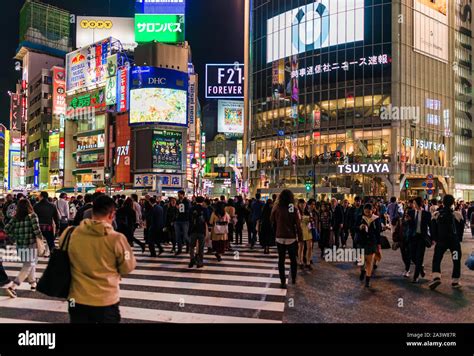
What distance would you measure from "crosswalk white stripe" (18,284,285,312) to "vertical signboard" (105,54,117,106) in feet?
191

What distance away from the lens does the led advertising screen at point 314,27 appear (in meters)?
53.4

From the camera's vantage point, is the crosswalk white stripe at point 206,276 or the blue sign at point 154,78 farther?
the blue sign at point 154,78

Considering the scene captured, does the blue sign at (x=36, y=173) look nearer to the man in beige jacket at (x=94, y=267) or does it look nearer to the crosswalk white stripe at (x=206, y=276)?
the crosswalk white stripe at (x=206, y=276)

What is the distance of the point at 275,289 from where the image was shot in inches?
366

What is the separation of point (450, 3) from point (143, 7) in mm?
41804

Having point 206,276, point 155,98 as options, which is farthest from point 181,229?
point 155,98

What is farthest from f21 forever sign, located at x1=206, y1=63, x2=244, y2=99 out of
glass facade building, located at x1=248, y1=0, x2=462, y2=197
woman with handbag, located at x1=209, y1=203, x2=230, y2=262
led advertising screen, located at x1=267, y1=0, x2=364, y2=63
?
woman with handbag, located at x1=209, y1=203, x2=230, y2=262

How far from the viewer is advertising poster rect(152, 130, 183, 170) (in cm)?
5981

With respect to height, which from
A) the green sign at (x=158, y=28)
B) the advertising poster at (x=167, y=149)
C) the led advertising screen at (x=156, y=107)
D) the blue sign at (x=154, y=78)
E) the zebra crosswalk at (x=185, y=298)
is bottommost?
the zebra crosswalk at (x=185, y=298)

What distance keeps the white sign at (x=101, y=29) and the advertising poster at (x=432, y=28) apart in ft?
154

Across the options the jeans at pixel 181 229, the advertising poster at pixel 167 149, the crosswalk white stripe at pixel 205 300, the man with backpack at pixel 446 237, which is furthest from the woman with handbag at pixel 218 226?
the advertising poster at pixel 167 149

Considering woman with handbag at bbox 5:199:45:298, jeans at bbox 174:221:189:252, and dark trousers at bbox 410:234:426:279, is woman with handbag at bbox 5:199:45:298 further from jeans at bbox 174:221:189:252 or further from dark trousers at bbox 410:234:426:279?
dark trousers at bbox 410:234:426:279

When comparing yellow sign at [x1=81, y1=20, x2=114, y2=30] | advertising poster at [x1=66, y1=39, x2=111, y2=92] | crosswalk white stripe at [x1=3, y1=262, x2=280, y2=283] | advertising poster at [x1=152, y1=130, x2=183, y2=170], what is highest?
yellow sign at [x1=81, y1=20, x2=114, y2=30]

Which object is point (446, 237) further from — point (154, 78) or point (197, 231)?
point (154, 78)
